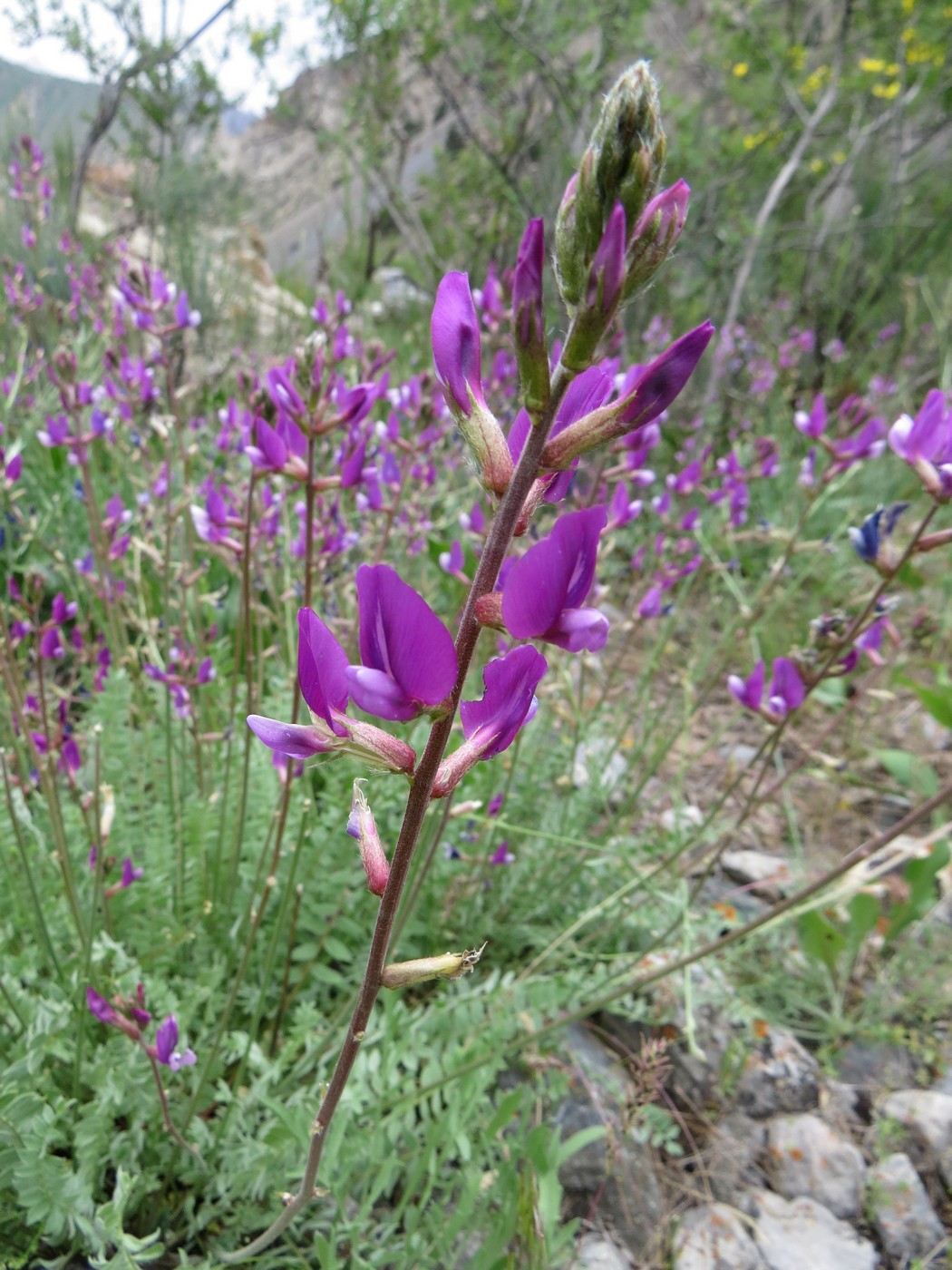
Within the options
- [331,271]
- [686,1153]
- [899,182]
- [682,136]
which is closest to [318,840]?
[686,1153]

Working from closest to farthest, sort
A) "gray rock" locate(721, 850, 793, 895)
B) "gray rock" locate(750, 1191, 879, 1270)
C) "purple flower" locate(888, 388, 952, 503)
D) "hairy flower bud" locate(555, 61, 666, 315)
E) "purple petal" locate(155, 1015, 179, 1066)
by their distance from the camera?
"hairy flower bud" locate(555, 61, 666, 315) < "purple petal" locate(155, 1015, 179, 1066) < "purple flower" locate(888, 388, 952, 503) < "gray rock" locate(750, 1191, 879, 1270) < "gray rock" locate(721, 850, 793, 895)

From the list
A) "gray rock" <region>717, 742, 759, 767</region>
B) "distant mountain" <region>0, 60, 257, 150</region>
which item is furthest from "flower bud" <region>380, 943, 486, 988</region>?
"distant mountain" <region>0, 60, 257, 150</region>

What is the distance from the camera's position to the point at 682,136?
191 inches

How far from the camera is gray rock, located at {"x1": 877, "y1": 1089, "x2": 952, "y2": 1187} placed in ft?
6.76

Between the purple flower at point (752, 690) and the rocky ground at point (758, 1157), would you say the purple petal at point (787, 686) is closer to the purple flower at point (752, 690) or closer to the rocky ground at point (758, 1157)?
the purple flower at point (752, 690)

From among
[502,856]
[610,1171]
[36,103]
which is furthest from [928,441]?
[36,103]

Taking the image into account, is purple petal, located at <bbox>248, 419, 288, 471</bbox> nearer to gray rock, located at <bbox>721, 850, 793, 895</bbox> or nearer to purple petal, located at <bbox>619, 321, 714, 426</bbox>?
purple petal, located at <bbox>619, 321, 714, 426</bbox>

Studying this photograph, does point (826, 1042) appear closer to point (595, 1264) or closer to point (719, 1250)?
point (719, 1250)

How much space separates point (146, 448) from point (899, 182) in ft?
21.7

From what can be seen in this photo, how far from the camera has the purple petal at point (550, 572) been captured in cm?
64

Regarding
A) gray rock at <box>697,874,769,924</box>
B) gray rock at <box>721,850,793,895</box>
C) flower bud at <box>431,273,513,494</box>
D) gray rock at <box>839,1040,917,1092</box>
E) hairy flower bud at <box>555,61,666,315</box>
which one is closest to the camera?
hairy flower bud at <box>555,61,666,315</box>

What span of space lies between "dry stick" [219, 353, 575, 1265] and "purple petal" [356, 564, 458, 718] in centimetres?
2

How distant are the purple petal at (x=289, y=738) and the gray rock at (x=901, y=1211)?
205cm

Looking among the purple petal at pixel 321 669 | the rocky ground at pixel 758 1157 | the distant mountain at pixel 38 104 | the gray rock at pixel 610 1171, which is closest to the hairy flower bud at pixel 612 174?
the purple petal at pixel 321 669
